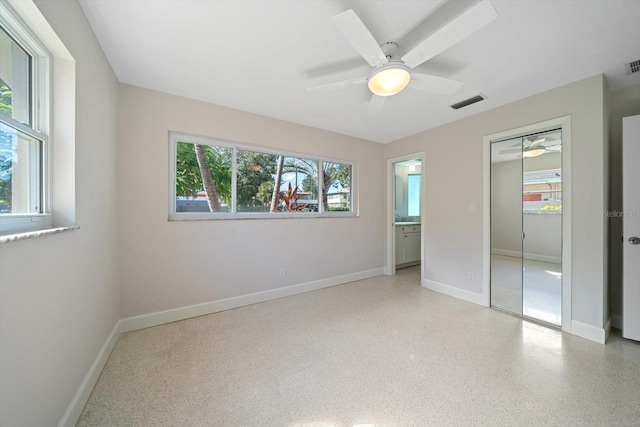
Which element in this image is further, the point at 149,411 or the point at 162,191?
the point at 162,191

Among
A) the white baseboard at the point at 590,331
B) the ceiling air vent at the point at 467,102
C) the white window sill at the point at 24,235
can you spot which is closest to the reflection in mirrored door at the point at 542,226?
the white baseboard at the point at 590,331

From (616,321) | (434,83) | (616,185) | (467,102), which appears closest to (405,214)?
(467,102)

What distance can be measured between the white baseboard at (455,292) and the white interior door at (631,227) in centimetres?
114

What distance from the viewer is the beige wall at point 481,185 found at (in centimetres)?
215

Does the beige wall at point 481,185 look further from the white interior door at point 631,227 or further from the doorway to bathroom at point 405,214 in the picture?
the doorway to bathroom at point 405,214

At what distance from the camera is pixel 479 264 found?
302cm

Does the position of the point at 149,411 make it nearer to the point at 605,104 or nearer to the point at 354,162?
the point at 354,162

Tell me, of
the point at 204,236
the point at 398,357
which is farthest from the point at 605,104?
the point at 204,236

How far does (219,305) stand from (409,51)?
3.11 meters

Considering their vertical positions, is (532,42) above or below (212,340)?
above

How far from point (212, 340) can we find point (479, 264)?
3.25m

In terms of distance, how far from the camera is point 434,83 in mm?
1886

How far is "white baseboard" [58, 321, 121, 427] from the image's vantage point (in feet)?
4.11

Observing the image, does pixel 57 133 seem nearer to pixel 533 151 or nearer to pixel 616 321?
pixel 533 151
